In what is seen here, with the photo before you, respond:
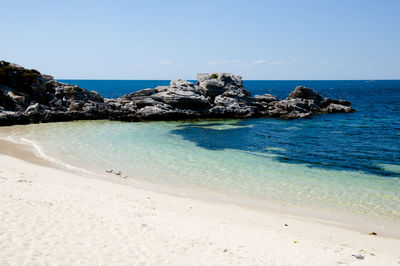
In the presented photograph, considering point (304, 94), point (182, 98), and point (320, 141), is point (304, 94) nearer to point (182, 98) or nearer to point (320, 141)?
point (182, 98)

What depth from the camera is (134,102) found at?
47844 millimetres

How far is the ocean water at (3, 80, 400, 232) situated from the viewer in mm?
14289

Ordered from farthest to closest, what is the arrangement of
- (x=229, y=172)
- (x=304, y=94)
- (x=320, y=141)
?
(x=304, y=94) → (x=320, y=141) → (x=229, y=172)

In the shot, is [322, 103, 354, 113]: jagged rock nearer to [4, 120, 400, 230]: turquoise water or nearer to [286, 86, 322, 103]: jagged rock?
[286, 86, 322, 103]: jagged rock

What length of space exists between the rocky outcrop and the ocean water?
213 inches

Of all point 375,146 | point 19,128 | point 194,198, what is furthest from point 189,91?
point 194,198

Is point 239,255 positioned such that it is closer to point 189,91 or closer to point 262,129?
point 262,129

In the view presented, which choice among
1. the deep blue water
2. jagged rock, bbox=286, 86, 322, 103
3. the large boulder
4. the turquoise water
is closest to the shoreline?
the turquoise water

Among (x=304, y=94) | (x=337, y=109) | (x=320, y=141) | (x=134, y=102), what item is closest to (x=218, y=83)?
(x=134, y=102)

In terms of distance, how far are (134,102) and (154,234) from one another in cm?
4029

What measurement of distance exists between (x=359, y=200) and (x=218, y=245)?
8.38 meters

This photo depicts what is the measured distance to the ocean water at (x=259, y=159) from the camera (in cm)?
1429

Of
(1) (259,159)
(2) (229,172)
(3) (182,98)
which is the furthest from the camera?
(3) (182,98)

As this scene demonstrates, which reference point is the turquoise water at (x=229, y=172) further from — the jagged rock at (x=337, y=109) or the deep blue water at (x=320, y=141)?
the jagged rock at (x=337, y=109)
